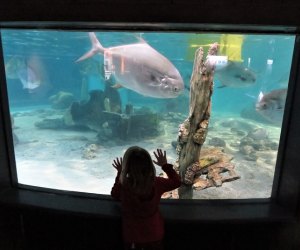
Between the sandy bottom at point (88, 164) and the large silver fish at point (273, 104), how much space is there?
1.07m

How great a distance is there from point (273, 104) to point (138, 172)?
271 centimetres

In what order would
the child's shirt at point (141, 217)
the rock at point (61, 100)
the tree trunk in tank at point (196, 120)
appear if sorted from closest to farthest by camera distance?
1. the child's shirt at point (141, 217)
2. the tree trunk in tank at point (196, 120)
3. the rock at point (61, 100)

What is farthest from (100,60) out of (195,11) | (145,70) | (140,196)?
(140,196)

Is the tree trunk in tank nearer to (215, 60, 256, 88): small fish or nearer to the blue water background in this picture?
(215, 60, 256, 88): small fish

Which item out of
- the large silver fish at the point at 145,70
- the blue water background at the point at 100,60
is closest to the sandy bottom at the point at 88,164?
the large silver fish at the point at 145,70

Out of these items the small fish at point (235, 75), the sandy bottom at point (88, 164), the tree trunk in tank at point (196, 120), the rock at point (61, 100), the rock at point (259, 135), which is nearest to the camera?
the tree trunk in tank at point (196, 120)

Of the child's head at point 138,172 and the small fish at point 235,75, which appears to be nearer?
the child's head at point 138,172

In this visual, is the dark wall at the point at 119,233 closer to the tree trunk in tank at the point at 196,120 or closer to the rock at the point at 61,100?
the tree trunk in tank at the point at 196,120

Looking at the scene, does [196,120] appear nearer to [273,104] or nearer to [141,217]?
[273,104]

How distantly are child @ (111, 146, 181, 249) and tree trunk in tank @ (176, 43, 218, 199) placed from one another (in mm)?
1358

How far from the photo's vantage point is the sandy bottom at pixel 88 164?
13.3 ft

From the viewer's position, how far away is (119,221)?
2.36 metres

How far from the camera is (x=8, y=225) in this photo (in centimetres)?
256

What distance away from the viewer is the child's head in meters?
1.88
